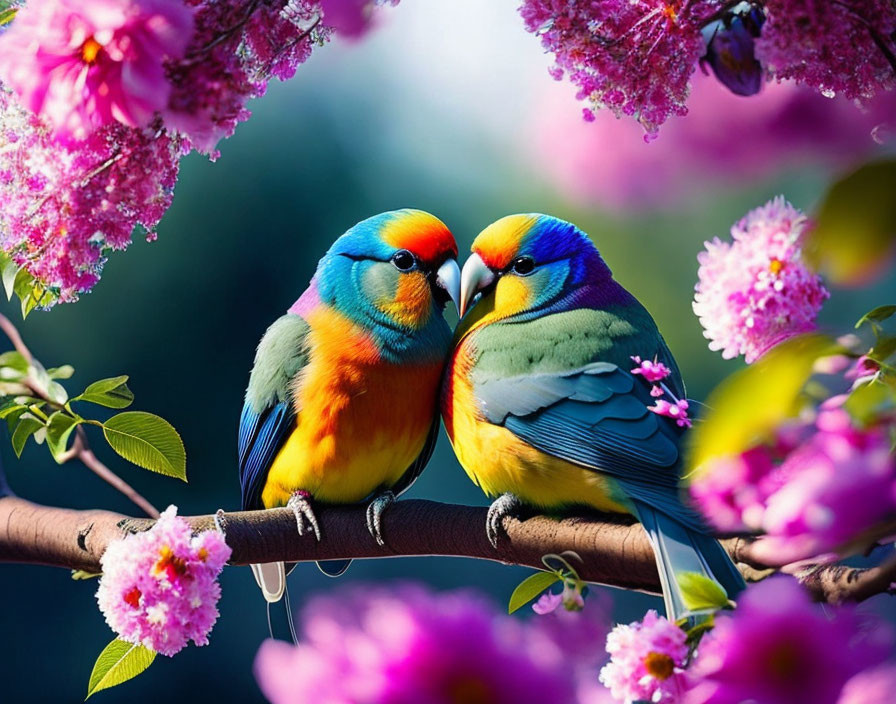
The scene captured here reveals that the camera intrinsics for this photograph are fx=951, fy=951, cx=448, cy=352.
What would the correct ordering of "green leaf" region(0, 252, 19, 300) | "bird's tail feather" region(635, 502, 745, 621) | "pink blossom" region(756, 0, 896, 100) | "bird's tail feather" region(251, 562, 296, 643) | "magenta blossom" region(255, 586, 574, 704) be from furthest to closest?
"bird's tail feather" region(251, 562, 296, 643) → "green leaf" region(0, 252, 19, 300) → "bird's tail feather" region(635, 502, 745, 621) → "pink blossom" region(756, 0, 896, 100) → "magenta blossom" region(255, 586, 574, 704)

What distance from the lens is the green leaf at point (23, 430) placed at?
842 millimetres

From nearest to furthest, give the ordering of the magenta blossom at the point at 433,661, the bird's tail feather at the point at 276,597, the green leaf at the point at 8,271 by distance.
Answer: the magenta blossom at the point at 433,661
the green leaf at the point at 8,271
the bird's tail feather at the point at 276,597

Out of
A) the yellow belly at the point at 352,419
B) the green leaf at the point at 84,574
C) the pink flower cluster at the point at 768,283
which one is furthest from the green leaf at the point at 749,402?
the green leaf at the point at 84,574

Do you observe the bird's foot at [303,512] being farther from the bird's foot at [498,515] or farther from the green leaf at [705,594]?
the green leaf at [705,594]

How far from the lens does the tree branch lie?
0.74m

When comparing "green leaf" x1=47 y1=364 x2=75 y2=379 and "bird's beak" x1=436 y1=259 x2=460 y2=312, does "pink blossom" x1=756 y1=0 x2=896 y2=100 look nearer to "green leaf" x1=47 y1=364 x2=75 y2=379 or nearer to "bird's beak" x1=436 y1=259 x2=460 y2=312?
"bird's beak" x1=436 y1=259 x2=460 y2=312

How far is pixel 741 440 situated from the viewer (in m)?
0.26

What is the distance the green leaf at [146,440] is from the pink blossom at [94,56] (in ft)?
1.01

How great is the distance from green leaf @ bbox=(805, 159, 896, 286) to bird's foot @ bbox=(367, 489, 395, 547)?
669 mm

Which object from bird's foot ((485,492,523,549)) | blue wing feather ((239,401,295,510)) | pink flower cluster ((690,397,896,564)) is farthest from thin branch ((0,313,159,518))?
pink flower cluster ((690,397,896,564))

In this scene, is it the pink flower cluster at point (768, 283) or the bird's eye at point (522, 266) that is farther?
the bird's eye at point (522, 266)

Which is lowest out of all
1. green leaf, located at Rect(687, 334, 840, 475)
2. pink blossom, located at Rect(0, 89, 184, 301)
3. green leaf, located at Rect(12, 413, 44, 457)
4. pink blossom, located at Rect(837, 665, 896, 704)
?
pink blossom, located at Rect(837, 665, 896, 704)

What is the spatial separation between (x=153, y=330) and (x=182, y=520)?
483 millimetres

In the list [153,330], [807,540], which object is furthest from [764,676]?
[153,330]
